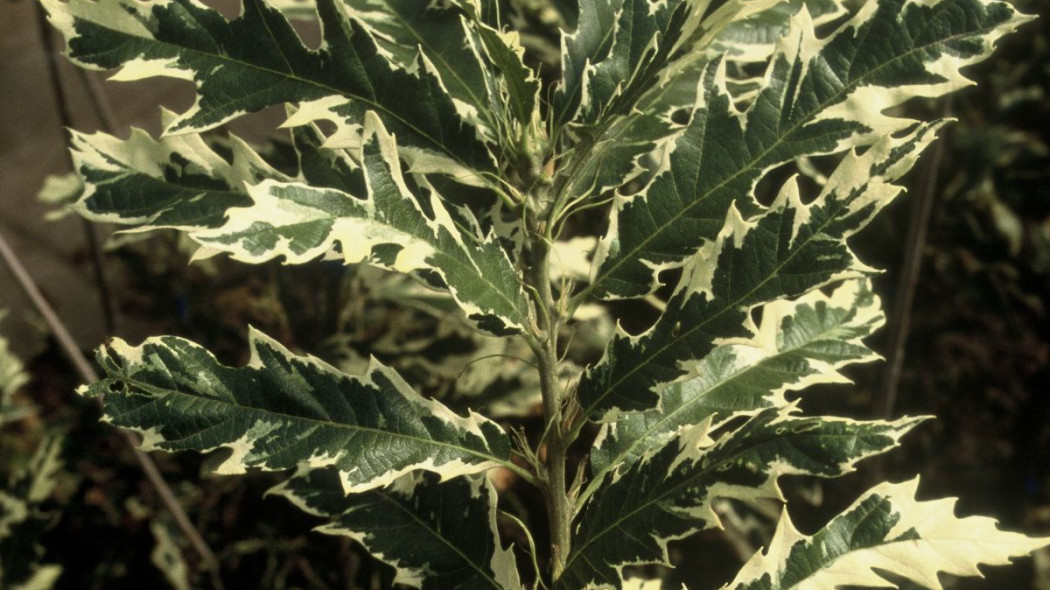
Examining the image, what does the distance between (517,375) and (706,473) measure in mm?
642

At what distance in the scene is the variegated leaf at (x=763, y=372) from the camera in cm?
77

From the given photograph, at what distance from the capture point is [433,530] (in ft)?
2.54

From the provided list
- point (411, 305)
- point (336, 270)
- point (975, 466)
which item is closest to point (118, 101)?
point (336, 270)

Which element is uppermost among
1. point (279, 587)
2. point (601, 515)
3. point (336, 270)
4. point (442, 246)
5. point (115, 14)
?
point (115, 14)

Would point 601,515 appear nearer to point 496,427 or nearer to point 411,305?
point 496,427

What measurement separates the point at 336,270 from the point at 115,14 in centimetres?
95

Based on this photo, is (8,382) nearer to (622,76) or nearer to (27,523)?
(27,523)

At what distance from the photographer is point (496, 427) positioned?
73cm

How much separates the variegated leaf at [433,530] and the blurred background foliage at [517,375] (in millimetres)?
494

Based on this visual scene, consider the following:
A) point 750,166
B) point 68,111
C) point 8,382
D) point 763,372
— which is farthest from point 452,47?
point 8,382

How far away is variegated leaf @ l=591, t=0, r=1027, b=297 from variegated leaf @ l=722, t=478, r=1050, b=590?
0.74 ft

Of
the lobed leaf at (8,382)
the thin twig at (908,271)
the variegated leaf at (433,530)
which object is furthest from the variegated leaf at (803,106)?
the lobed leaf at (8,382)

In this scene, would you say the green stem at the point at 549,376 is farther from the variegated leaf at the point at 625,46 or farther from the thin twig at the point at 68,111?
the thin twig at the point at 68,111

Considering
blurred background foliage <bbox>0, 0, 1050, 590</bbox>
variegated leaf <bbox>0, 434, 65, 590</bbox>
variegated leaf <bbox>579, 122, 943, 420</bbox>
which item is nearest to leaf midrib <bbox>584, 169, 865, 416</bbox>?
variegated leaf <bbox>579, 122, 943, 420</bbox>
